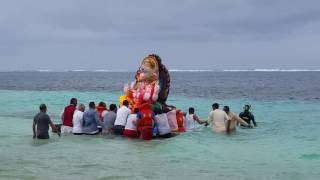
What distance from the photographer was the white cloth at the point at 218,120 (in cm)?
1616

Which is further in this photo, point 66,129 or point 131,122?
point 66,129

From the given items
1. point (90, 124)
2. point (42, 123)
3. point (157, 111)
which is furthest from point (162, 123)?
point (42, 123)

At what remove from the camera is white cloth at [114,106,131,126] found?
14.5 metres

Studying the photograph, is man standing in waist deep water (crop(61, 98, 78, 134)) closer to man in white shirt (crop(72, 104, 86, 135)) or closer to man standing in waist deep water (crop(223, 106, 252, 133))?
man in white shirt (crop(72, 104, 86, 135))

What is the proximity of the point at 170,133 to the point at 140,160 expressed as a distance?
3.83m

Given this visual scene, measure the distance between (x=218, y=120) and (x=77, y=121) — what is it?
459 cm

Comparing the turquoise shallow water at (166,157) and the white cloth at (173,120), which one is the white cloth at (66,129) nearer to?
the turquoise shallow water at (166,157)

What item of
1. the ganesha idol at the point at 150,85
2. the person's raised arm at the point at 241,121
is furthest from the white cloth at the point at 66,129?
the person's raised arm at the point at 241,121

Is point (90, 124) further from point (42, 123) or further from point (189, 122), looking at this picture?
point (189, 122)

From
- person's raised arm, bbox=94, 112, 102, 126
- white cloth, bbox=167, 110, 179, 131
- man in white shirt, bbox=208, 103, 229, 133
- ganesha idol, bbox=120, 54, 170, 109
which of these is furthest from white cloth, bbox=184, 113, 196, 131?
person's raised arm, bbox=94, 112, 102, 126

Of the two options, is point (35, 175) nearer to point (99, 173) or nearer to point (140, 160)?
point (99, 173)

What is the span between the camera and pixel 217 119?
53.3 feet

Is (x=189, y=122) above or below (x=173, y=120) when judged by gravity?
below

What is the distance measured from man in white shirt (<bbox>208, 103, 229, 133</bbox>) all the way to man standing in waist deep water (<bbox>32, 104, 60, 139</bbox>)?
5.25 metres
